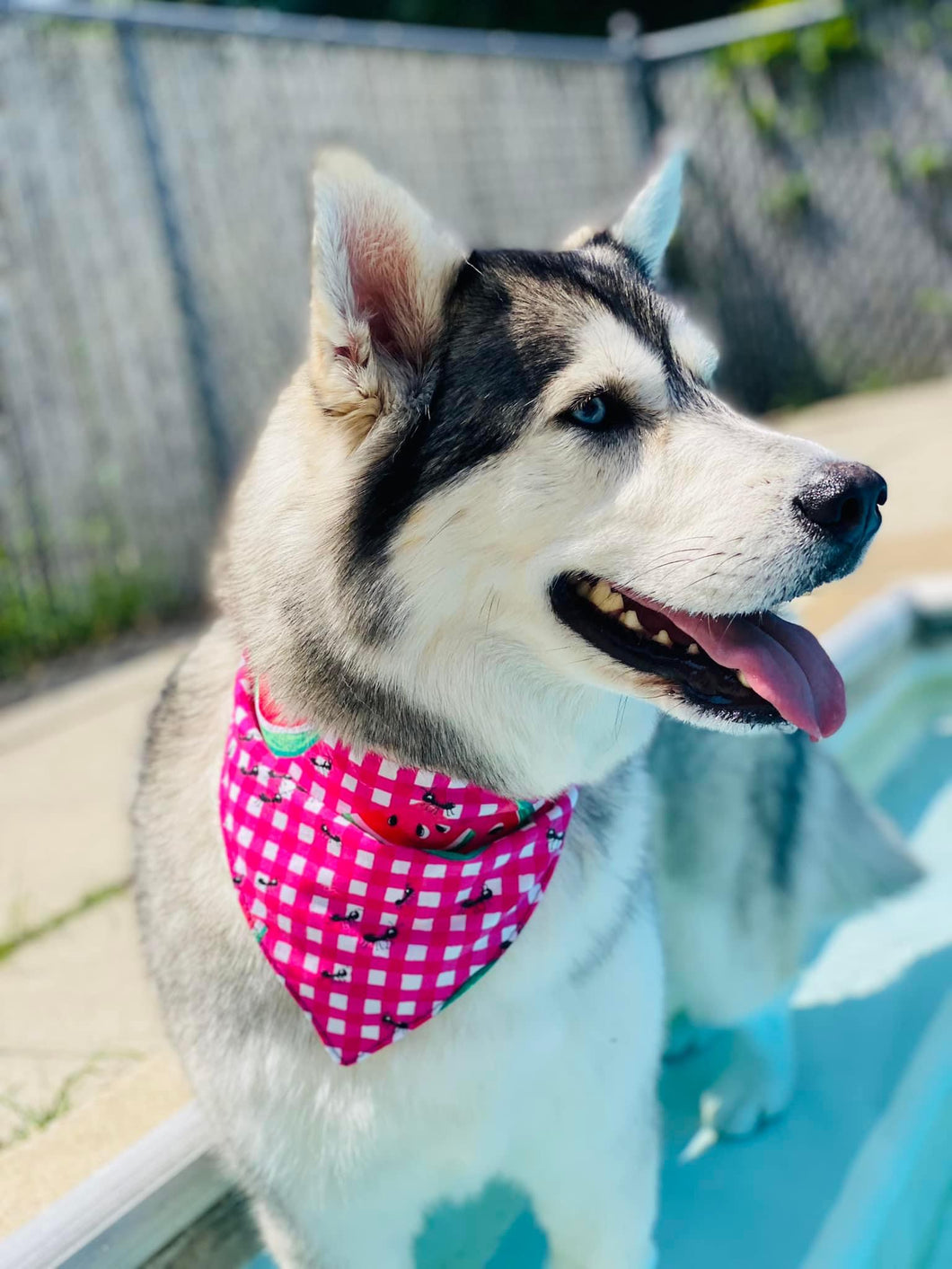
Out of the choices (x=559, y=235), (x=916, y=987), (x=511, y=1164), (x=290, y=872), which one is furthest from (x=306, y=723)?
(x=559, y=235)

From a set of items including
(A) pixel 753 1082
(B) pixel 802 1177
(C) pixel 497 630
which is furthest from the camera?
(A) pixel 753 1082

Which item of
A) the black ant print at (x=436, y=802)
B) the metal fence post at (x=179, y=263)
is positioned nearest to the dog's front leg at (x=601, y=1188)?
the black ant print at (x=436, y=802)

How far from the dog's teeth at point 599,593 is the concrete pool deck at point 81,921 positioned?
1149 millimetres

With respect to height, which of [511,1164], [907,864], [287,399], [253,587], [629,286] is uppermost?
[629,286]

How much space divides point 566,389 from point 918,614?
292 cm

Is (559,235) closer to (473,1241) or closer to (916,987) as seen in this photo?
(916,987)

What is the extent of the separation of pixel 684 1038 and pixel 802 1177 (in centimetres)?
43

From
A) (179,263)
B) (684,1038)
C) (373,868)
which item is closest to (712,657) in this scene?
(373,868)

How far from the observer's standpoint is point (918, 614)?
13.5 feet

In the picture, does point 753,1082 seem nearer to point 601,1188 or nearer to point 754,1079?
point 754,1079

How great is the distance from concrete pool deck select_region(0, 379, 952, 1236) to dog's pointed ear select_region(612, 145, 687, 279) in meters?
1.58

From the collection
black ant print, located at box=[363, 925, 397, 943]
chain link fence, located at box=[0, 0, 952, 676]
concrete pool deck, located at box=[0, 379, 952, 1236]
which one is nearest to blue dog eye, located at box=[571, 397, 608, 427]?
black ant print, located at box=[363, 925, 397, 943]

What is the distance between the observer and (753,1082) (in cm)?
241

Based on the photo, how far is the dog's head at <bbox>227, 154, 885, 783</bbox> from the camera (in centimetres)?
150
